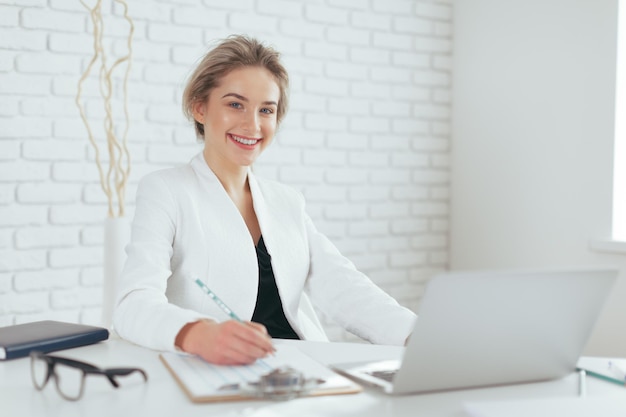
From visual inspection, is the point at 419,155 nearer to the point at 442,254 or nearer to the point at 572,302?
the point at 442,254

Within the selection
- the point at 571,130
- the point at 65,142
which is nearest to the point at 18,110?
the point at 65,142

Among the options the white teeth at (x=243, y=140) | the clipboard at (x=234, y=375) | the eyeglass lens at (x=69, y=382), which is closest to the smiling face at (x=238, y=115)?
the white teeth at (x=243, y=140)

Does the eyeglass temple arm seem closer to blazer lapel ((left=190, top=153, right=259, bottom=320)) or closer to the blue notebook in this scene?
the blue notebook

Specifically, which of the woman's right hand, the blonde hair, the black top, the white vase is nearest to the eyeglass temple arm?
the woman's right hand

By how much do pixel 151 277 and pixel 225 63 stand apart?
68 centimetres

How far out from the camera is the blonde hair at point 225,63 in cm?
203

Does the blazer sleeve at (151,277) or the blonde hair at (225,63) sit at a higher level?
the blonde hair at (225,63)

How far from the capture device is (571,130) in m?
3.22

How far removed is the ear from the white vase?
651mm

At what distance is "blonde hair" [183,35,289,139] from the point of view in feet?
6.65

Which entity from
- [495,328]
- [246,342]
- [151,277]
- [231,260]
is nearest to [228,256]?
[231,260]

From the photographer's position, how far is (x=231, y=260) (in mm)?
1892

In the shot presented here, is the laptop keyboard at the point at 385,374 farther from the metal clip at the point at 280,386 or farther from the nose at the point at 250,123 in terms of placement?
the nose at the point at 250,123

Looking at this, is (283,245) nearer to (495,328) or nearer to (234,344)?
(234,344)
